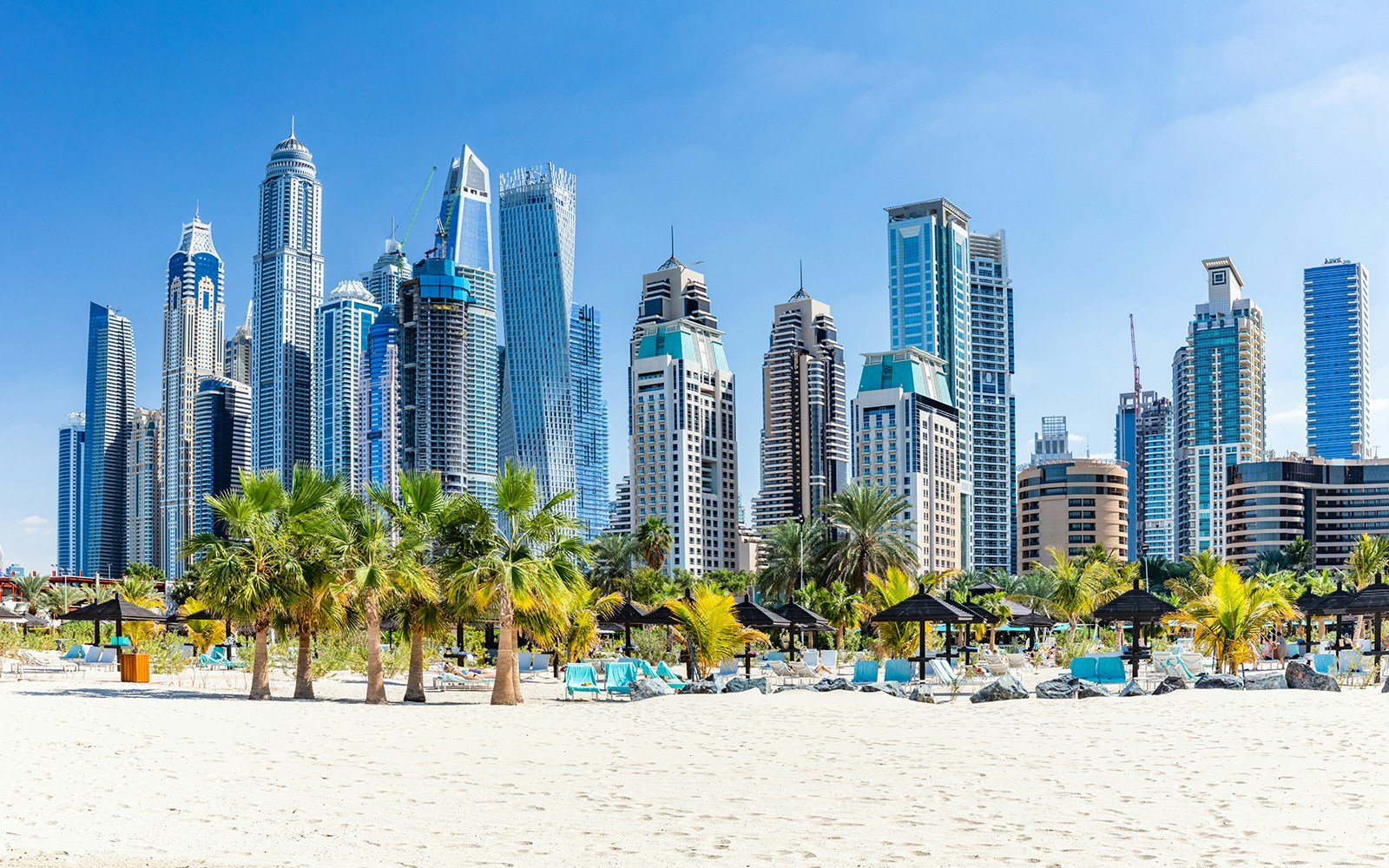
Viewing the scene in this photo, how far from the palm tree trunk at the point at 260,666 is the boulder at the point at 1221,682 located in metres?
16.3

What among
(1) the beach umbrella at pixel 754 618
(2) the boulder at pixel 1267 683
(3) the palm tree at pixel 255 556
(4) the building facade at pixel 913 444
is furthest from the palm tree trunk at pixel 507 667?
(4) the building facade at pixel 913 444

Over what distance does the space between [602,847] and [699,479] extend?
6221 inches

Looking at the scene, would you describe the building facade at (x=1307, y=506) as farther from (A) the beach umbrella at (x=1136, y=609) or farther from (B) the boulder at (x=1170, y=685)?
(B) the boulder at (x=1170, y=685)

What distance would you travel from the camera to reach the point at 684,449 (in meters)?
164

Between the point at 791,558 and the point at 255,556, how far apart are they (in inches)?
1589

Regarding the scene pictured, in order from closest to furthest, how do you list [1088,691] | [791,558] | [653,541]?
[1088,691], [791,558], [653,541]

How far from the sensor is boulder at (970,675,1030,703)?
2186 centimetres

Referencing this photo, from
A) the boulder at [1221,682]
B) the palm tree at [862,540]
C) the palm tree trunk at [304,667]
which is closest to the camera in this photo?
the boulder at [1221,682]

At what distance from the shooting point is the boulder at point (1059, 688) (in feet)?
71.4

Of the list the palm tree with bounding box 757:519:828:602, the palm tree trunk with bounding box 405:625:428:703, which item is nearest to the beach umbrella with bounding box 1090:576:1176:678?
the palm tree trunk with bounding box 405:625:428:703

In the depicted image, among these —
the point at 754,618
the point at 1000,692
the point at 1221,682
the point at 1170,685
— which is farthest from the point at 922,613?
the point at 1221,682

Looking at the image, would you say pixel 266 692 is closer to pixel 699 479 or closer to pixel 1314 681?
pixel 1314 681

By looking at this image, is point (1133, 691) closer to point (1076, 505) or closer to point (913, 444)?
point (1076, 505)

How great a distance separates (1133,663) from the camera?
84.2ft
